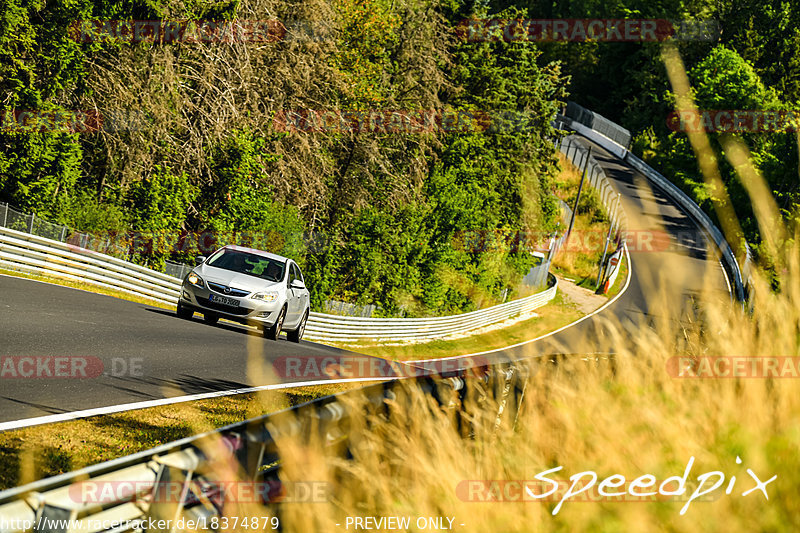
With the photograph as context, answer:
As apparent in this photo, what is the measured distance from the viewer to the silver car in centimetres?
1537

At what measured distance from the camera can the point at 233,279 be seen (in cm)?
1544

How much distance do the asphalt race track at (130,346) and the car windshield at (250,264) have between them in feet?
4.22

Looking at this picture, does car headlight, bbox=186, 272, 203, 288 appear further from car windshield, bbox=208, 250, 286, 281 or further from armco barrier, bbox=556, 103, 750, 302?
armco barrier, bbox=556, 103, 750, 302

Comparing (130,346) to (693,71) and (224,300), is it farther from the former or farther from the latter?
(693,71)

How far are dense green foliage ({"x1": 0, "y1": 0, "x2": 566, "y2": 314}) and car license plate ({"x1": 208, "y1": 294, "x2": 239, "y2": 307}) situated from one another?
44.6ft

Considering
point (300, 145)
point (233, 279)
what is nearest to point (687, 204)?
point (300, 145)

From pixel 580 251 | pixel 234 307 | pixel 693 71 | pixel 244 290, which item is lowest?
pixel 580 251

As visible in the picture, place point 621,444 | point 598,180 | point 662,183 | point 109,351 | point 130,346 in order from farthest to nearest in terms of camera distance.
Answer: point 662,183 < point 598,180 < point 130,346 < point 109,351 < point 621,444

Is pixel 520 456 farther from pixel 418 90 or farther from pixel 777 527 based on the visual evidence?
pixel 418 90

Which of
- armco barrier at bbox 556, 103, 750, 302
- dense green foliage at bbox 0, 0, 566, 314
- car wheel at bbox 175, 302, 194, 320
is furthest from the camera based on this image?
armco barrier at bbox 556, 103, 750, 302

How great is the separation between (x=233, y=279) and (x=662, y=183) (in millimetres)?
68531

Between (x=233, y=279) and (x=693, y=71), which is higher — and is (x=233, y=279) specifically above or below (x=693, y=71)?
below

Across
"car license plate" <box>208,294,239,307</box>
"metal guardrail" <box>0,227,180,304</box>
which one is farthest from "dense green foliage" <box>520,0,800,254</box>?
"car license plate" <box>208,294,239,307</box>

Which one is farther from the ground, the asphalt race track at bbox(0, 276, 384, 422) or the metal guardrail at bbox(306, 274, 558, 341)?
the asphalt race track at bbox(0, 276, 384, 422)
